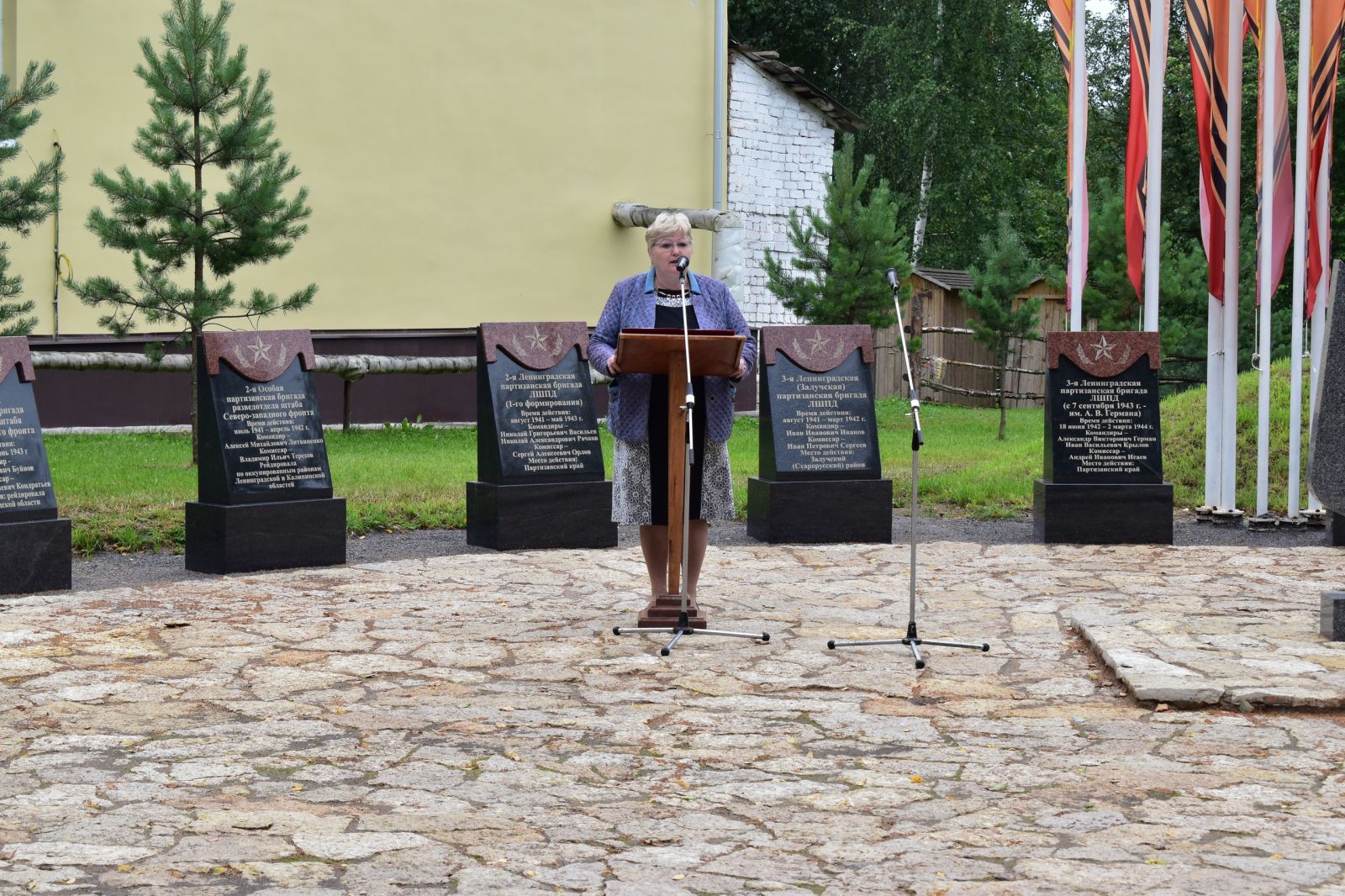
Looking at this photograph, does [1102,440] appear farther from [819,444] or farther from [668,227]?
[668,227]

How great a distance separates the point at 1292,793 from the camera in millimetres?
4770

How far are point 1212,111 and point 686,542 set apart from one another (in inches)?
248

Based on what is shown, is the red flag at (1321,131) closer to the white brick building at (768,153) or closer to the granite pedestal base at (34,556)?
the granite pedestal base at (34,556)

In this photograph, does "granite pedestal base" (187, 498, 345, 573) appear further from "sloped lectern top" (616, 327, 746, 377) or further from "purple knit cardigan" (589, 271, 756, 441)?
"sloped lectern top" (616, 327, 746, 377)

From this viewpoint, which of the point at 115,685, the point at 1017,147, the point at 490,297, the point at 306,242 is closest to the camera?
the point at 115,685

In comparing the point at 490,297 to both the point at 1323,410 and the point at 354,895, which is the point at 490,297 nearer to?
the point at 1323,410

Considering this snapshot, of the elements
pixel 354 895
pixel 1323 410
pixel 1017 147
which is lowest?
pixel 354 895

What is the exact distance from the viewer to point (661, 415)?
7309mm

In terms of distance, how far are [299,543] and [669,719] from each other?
431cm

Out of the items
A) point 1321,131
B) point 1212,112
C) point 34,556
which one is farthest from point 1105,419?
point 34,556

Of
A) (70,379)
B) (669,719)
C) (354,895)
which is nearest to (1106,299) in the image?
(70,379)

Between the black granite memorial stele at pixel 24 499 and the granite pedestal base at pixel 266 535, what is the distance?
0.85 m

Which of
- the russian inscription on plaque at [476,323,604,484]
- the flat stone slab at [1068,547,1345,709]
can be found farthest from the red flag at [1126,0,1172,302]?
the russian inscription on plaque at [476,323,604,484]

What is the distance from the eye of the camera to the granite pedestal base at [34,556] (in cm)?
848
